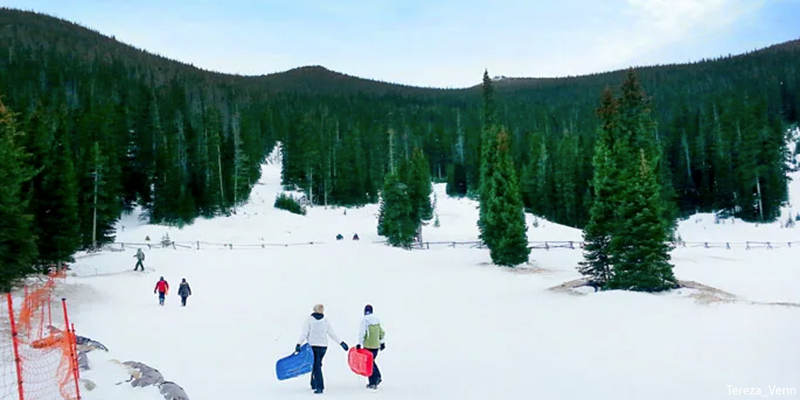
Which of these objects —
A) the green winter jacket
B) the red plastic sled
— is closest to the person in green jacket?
the green winter jacket

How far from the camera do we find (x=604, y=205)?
26625 millimetres

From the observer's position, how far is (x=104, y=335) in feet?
58.4

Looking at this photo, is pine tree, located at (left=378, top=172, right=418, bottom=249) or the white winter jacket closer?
the white winter jacket

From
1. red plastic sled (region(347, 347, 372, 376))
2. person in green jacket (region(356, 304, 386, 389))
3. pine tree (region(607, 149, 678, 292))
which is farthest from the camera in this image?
pine tree (region(607, 149, 678, 292))

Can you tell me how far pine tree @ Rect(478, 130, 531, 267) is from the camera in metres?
38.0

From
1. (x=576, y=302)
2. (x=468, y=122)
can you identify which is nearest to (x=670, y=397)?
(x=576, y=302)

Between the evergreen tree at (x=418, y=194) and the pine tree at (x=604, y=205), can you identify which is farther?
the evergreen tree at (x=418, y=194)

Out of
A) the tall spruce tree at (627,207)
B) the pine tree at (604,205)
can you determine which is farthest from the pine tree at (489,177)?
the pine tree at (604,205)

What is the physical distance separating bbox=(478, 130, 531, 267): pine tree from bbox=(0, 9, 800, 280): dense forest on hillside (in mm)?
12080

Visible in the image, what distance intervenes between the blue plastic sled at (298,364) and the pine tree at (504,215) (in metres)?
28.3

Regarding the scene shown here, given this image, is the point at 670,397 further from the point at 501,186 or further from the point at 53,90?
the point at 53,90

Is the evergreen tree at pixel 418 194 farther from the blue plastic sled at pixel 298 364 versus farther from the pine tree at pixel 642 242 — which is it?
the blue plastic sled at pixel 298 364

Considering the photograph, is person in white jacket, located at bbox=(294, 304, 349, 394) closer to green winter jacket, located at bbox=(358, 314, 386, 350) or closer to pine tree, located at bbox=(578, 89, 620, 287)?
green winter jacket, located at bbox=(358, 314, 386, 350)

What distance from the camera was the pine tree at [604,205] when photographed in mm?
26125
